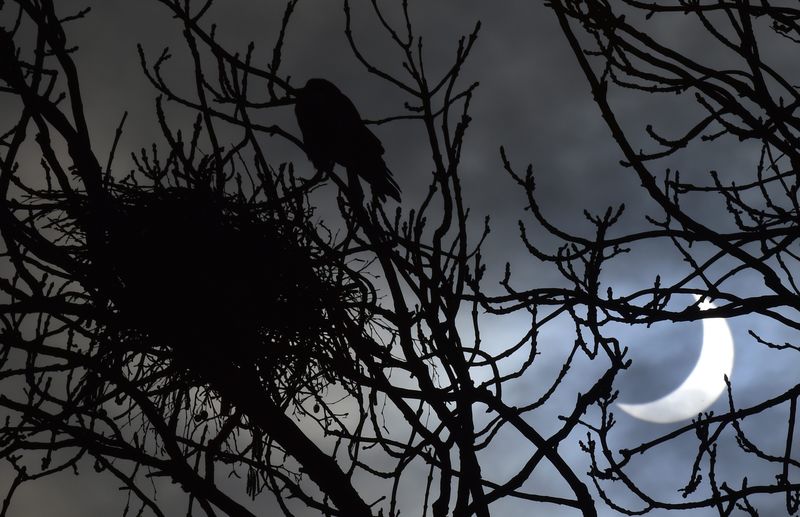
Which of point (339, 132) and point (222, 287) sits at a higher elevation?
point (339, 132)

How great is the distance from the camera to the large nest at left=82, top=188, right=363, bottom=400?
2916 millimetres

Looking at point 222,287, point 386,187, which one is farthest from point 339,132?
point 222,287

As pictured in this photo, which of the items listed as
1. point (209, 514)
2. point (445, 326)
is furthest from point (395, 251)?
point (209, 514)

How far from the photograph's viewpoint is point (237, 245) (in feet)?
11.4

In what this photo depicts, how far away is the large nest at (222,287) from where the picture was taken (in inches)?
115

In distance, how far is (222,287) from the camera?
320 cm

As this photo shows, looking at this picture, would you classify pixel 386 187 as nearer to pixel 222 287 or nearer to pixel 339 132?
pixel 339 132

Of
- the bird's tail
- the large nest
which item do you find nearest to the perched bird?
the bird's tail

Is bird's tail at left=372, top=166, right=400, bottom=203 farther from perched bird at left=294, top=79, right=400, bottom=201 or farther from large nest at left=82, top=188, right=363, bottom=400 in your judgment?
large nest at left=82, top=188, right=363, bottom=400

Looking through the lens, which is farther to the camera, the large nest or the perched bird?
the perched bird

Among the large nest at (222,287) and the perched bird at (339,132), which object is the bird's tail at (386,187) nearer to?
the perched bird at (339,132)

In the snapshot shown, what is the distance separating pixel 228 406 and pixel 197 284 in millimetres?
630

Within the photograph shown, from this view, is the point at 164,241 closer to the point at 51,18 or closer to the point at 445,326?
the point at 51,18

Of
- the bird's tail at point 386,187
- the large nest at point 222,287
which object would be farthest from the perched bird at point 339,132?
the large nest at point 222,287
